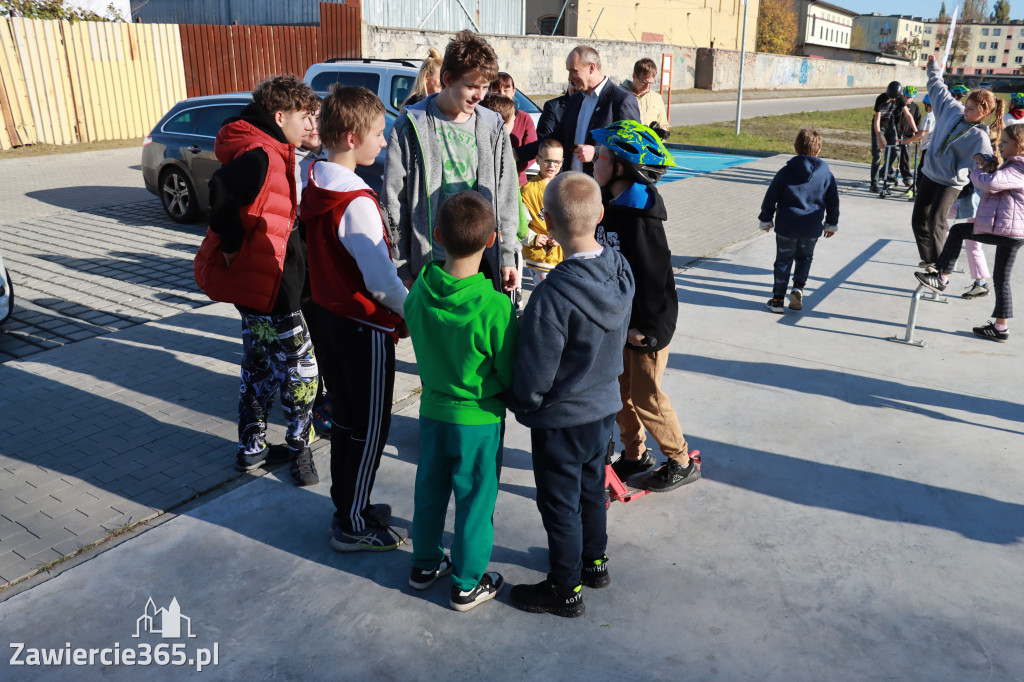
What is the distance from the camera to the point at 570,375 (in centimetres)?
283

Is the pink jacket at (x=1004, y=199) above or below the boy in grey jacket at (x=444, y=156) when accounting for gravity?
below

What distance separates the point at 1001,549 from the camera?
3.44m

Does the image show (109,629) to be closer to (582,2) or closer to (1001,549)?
(1001,549)

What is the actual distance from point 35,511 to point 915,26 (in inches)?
6124

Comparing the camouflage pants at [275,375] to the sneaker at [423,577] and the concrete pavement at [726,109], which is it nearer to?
the sneaker at [423,577]

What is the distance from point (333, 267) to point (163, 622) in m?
1.49

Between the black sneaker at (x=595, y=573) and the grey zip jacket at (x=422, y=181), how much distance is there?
1441mm

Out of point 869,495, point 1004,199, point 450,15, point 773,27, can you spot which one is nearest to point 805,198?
point 1004,199

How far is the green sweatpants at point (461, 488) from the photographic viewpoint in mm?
2861

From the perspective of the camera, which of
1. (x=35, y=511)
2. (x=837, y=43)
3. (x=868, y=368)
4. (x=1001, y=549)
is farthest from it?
(x=837, y=43)

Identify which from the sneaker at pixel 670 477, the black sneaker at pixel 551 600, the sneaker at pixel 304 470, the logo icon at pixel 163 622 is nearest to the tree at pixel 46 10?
the sneaker at pixel 304 470

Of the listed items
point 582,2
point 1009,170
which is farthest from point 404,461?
point 582,2

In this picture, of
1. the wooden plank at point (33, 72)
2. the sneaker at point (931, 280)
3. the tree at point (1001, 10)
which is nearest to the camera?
the sneaker at point (931, 280)

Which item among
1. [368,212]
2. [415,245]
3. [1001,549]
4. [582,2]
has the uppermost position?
[582,2]
